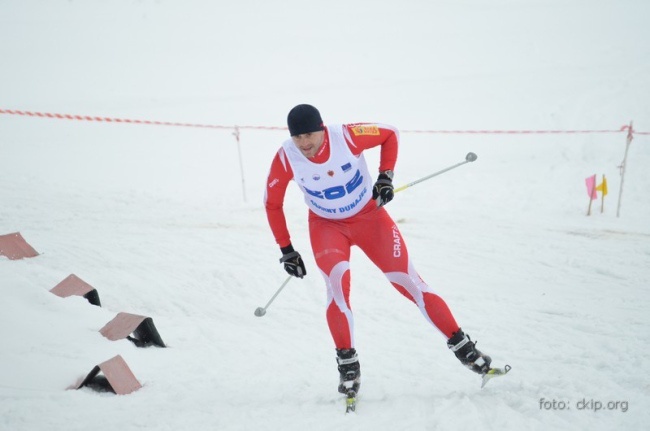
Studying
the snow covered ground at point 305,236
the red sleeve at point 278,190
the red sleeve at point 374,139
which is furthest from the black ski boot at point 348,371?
the red sleeve at point 374,139

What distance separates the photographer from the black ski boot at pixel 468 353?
10.6 feet

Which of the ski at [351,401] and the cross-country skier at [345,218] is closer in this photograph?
the ski at [351,401]

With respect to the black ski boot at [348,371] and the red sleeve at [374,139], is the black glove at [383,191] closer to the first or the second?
the red sleeve at [374,139]

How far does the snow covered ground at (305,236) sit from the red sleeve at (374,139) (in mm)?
1879

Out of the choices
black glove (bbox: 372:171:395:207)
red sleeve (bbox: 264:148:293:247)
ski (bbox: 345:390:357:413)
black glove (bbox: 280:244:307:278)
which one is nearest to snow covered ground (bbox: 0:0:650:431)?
ski (bbox: 345:390:357:413)

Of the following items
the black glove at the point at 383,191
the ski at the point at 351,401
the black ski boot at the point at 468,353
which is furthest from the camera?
the black glove at the point at 383,191

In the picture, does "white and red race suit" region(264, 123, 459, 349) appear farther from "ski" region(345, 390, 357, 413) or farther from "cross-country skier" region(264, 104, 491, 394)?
"ski" region(345, 390, 357, 413)

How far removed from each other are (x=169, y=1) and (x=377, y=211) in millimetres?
32763

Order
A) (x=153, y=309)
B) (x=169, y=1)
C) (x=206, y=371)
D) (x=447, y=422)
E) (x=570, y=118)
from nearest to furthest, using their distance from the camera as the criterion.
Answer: (x=447, y=422), (x=206, y=371), (x=153, y=309), (x=570, y=118), (x=169, y=1)

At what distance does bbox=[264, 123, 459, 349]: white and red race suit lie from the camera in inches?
131

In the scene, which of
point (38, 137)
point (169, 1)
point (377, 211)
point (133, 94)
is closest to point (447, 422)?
point (377, 211)

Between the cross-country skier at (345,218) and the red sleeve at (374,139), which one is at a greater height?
the red sleeve at (374,139)

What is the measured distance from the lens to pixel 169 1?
30344 millimetres

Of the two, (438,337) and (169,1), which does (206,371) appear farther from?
(169,1)
